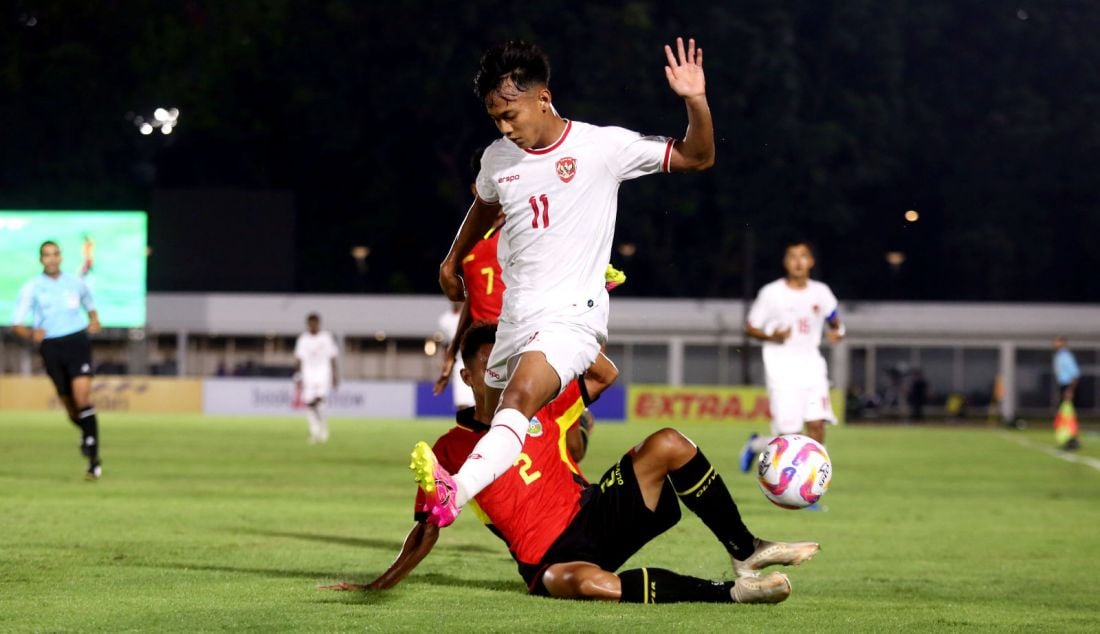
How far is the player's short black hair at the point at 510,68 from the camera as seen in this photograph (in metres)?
7.25

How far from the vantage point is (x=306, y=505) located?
14.1 metres

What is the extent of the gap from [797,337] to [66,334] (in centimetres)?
726

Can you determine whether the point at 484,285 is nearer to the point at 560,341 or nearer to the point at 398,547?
the point at 398,547

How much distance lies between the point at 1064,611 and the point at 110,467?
524 inches

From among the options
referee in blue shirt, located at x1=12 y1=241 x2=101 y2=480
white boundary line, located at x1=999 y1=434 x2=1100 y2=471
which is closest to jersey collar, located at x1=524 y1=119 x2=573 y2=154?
referee in blue shirt, located at x1=12 y1=241 x2=101 y2=480

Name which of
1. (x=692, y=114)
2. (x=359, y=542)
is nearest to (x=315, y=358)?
(x=359, y=542)

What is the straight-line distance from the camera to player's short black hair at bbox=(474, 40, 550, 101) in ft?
23.8

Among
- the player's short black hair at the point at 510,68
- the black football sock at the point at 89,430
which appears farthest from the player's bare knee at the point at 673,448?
the black football sock at the point at 89,430

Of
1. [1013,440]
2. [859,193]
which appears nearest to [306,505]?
[1013,440]

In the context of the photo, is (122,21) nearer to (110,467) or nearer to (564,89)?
A: (564,89)

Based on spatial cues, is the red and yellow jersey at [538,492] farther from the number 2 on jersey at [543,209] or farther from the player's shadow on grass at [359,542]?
the player's shadow on grass at [359,542]

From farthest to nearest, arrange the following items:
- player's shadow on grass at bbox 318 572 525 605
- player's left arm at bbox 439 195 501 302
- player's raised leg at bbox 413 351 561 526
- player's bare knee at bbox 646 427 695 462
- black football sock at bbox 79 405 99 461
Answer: black football sock at bbox 79 405 99 461, player's left arm at bbox 439 195 501 302, player's shadow on grass at bbox 318 572 525 605, player's bare knee at bbox 646 427 695 462, player's raised leg at bbox 413 351 561 526

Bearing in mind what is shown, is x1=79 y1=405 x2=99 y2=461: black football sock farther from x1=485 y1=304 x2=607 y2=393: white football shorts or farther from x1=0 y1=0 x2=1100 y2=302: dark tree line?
x1=0 y1=0 x2=1100 y2=302: dark tree line

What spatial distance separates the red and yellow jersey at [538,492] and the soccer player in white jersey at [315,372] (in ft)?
64.7
